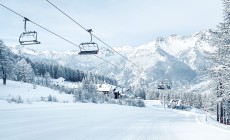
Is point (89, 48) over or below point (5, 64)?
below

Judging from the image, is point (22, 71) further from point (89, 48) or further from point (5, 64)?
point (89, 48)

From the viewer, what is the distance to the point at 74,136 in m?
13.3

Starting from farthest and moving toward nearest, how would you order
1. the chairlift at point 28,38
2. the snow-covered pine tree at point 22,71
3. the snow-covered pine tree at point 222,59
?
the snow-covered pine tree at point 22,71 → the snow-covered pine tree at point 222,59 → the chairlift at point 28,38

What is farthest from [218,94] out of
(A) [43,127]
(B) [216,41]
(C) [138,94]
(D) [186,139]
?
(C) [138,94]

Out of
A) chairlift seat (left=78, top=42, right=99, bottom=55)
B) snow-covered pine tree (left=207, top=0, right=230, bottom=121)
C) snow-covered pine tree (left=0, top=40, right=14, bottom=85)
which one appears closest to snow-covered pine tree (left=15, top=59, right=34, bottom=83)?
snow-covered pine tree (left=0, top=40, right=14, bottom=85)

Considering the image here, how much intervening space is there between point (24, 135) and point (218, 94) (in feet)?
97.8

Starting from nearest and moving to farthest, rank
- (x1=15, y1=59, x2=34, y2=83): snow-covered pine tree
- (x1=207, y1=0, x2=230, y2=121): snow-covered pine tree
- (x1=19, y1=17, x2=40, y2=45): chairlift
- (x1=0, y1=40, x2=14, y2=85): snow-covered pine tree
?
(x1=19, y1=17, x2=40, y2=45): chairlift → (x1=207, y1=0, x2=230, y2=121): snow-covered pine tree → (x1=0, y1=40, x2=14, y2=85): snow-covered pine tree → (x1=15, y1=59, x2=34, y2=83): snow-covered pine tree

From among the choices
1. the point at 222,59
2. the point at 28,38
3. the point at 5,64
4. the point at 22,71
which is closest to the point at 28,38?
the point at 28,38

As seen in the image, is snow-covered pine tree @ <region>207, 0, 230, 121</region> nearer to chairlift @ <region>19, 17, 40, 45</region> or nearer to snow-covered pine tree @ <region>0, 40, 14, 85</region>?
chairlift @ <region>19, 17, 40, 45</region>

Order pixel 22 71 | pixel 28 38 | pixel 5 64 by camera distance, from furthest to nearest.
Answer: pixel 22 71, pixel 5 64, pixel 28 38

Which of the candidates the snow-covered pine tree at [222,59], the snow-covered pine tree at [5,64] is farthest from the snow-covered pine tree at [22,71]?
Result: the snow-covered pine tree at [222,59]

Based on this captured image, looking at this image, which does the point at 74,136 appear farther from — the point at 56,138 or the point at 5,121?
the point at 5,121

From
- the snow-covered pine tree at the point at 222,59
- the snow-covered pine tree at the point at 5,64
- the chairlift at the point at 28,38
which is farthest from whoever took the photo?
the snow-covered pine tree at the point at 5,64

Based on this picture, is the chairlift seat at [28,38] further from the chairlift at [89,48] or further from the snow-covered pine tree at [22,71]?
the snow-covered pine tree at [22,71]
